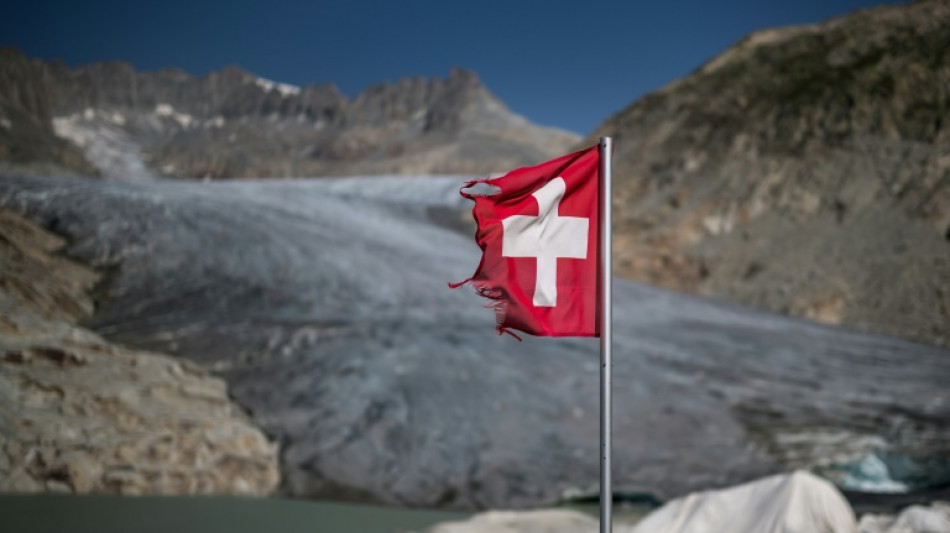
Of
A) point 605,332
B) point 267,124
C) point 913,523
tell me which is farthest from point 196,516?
point 267,124

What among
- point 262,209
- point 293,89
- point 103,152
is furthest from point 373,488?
point 293,89

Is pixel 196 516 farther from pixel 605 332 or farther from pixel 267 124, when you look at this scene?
pixel 267 124

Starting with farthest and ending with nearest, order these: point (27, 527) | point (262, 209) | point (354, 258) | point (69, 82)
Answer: point (69, 82) < point (262, 209) < point (354, 258) < point (27, 527)

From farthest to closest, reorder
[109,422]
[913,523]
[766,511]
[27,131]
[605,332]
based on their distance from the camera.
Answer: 1. [27,131]
2. [109,422]
3. [913,523]
4. [766,511]
5. [605,332]

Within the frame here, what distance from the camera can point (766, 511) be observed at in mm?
5469

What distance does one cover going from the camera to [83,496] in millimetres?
6414

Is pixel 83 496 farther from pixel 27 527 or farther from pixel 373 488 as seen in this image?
pixel 373 488

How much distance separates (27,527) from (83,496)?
699 mm

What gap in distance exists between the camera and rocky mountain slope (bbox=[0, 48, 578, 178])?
239 ft

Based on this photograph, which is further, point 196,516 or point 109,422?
point 109,422

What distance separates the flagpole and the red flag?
17 cm

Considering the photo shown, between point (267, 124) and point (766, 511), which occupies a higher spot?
point (267, 124)

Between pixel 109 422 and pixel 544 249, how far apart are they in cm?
537

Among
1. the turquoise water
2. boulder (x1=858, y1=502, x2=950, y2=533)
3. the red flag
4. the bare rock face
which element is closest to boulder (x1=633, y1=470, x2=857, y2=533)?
boulder (x1=858, y1=502, x2=950, y2=533)
